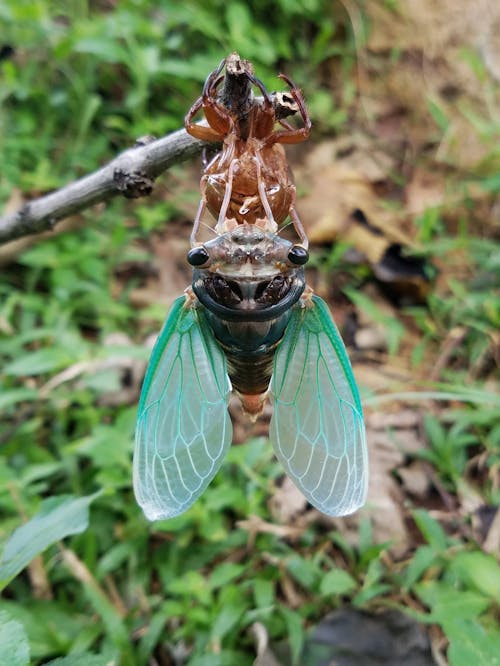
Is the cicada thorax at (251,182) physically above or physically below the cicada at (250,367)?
above

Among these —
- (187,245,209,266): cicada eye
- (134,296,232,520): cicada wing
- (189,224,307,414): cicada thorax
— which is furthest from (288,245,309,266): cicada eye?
(134,296,232,520): cicada wing

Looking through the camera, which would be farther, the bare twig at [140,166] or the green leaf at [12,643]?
the bare twig at [140,166]

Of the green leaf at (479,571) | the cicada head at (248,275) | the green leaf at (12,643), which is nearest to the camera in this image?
the green leaf at (12,643)

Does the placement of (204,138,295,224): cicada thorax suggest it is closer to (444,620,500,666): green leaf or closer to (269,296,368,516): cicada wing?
(269,296,368,516): cicada wing

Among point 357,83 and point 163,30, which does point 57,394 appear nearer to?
point 163,30

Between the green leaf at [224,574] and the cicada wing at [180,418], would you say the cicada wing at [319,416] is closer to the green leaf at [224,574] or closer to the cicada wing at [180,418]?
the cicada wing at [180,418]

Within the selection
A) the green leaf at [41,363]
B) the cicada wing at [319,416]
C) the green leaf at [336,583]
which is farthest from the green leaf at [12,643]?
the green leaf at [41,363]
